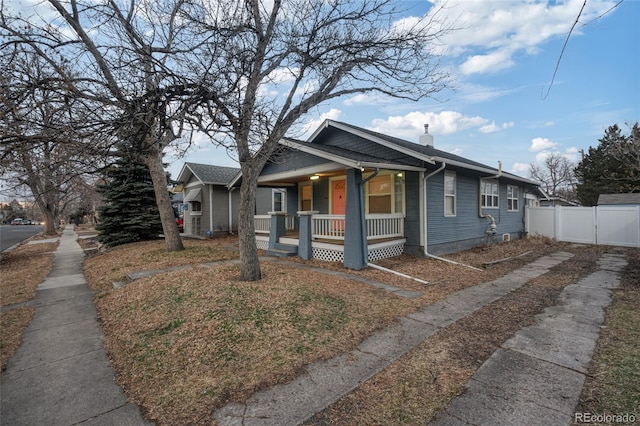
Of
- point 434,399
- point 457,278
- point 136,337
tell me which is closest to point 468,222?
point 457,278

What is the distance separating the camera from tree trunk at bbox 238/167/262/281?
19.6 ft

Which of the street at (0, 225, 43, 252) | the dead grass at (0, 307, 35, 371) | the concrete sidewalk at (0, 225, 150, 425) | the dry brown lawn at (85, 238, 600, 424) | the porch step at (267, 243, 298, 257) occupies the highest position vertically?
the porch step at (267, 243, 298, 257)

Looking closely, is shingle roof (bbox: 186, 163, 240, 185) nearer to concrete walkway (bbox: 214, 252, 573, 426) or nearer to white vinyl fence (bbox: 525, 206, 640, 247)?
concrete walkway (bbox: 214, 252, 573, 426)

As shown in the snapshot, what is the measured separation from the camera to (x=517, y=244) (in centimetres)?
1359

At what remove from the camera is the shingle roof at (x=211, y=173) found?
16.8m

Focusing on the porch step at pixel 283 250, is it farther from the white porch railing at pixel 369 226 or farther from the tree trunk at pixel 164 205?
the tree trunk at pixel 164 205

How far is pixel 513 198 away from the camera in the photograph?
1541cm

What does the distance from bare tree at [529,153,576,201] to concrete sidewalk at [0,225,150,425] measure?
52.6 metres

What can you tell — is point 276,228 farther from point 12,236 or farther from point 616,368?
point 12,236

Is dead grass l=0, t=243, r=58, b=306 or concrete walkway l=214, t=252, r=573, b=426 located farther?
dead grass l=0, t=243, r=58, b=306

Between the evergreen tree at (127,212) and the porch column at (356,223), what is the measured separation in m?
11.0

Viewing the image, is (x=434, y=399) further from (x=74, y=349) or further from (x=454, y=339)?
(x=74, y=349)

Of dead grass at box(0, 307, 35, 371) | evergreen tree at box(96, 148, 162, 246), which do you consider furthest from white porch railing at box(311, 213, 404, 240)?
evergreen tree at box(96, 148, 162, 246)

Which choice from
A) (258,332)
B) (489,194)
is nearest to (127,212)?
(258,332)
